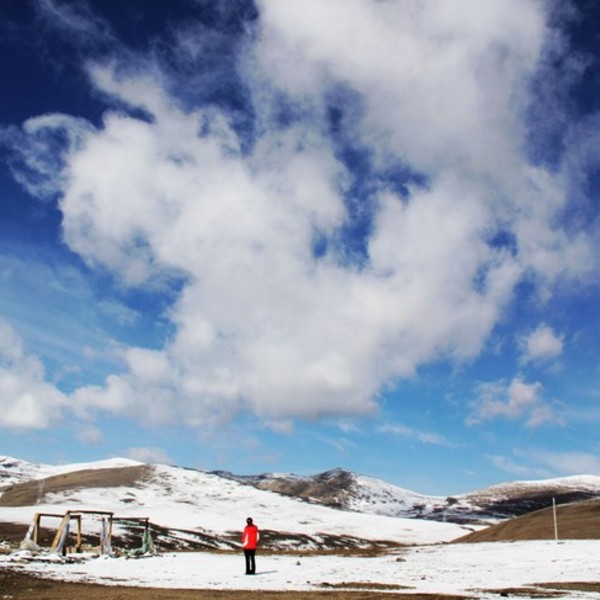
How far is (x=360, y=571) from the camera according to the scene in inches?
1222

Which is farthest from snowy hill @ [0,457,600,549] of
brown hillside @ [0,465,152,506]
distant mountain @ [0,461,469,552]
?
brown hillside @ [0,465,152,506]

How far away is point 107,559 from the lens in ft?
126

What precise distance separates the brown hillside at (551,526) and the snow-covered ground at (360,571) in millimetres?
12606

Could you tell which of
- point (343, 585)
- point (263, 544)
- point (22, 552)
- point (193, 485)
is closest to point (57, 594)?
point (343, 585)

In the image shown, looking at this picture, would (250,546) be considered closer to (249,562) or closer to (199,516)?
(249,562)

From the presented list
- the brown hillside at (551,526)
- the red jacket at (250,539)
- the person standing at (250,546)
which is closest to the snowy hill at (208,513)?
the brown hillside at (551,526)

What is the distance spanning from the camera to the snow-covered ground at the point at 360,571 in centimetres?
2517

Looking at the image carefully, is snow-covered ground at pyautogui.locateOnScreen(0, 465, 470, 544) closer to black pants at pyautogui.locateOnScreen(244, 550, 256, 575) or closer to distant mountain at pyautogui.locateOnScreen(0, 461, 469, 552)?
distant mountain at pyautogui.locateOnScreen(0, 461, 469, 552)

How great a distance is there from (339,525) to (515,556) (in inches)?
4426

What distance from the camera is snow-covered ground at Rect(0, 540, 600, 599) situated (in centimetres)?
2517

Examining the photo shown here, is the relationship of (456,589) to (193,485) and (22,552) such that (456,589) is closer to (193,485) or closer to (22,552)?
(22,552)

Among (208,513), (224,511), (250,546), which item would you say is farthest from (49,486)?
(250,546)

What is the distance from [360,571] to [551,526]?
116 feet

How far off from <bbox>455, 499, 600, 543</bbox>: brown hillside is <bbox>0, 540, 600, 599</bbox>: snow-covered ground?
12.6 metres
